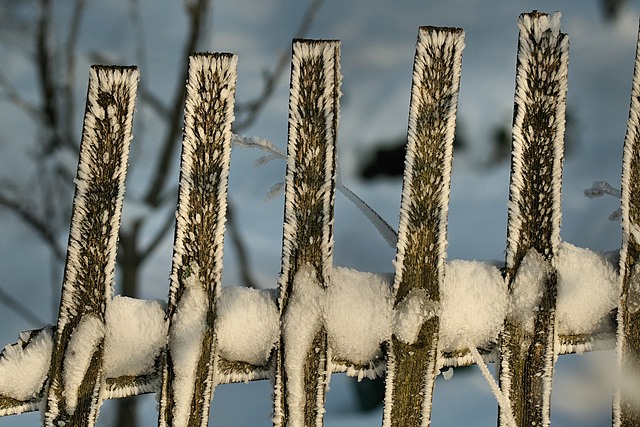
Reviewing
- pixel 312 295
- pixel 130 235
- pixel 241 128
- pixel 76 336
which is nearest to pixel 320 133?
pixel 312 295

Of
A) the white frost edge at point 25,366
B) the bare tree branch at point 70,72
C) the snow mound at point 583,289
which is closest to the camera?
the white frost edge at point 25,366

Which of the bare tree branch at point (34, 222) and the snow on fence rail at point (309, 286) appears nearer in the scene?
the snow on fence rail at point (309, 286)

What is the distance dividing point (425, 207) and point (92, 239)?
0.62 m

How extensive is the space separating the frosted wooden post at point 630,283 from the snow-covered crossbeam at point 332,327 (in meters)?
0.10

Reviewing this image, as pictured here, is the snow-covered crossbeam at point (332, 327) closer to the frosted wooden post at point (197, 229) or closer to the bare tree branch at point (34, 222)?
the frosted wooden post at point (197, 229)

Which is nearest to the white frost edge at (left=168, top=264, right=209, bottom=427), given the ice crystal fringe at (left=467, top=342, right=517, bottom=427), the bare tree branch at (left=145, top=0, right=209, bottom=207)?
the ice crystal fringe at (left=467, top=342, right=517, bottom=427)

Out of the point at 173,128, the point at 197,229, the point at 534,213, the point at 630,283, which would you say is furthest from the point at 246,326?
the point at 173,128

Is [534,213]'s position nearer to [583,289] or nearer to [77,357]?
[583,289]

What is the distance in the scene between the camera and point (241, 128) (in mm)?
3053

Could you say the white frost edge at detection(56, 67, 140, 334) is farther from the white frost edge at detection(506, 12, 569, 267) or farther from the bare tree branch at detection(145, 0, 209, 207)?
the bare tree branch at detection(145, 0, 209, 207)

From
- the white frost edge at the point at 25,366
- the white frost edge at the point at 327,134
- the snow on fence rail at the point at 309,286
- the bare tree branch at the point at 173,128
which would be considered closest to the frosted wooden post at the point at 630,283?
the snow on fence rail at the point at 309,286

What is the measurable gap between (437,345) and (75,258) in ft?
2.27

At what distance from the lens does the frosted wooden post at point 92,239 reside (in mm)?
864

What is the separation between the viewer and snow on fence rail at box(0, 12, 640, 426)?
0.87 m
